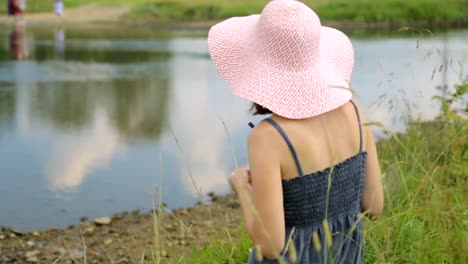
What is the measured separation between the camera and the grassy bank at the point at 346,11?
18.5 meters

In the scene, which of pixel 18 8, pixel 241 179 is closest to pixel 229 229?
pixel 241 179

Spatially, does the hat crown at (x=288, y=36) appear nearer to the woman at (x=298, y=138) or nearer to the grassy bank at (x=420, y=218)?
the woman at (x=298, y=138)

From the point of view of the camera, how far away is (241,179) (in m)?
2.03

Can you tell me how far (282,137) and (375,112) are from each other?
5462 mm

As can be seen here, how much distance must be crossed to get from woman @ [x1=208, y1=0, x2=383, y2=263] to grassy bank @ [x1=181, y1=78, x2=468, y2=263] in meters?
0.18

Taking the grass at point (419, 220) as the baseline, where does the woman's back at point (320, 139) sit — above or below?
above

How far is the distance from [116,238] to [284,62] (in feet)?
8.98

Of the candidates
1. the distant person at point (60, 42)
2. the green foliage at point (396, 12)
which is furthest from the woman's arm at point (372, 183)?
the green foliage at point (396, 12)

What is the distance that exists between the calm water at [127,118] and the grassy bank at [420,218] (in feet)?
1.07

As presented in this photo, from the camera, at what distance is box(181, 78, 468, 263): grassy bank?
2.33 m

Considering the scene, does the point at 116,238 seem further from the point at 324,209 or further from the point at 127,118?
the point at 127,118

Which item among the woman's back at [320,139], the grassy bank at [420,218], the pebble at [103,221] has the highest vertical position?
the woman's back at [320,139]

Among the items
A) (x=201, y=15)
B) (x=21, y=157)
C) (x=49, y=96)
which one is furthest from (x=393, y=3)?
(x=21, y=157)

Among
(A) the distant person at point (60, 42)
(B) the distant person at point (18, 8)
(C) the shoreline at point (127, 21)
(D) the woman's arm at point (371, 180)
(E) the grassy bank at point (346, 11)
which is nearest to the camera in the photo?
(D) the woman's arm at point (371, 180)
